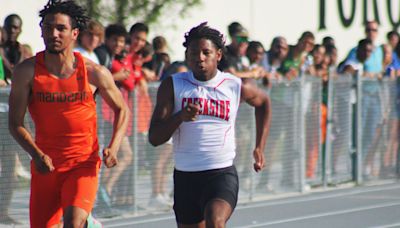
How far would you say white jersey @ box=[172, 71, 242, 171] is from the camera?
Answer: 7.58m

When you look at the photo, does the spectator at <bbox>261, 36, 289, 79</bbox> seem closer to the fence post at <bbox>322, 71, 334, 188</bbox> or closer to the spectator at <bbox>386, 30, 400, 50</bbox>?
the fence post at <bbox>322, 71, 334, 188</bbox>

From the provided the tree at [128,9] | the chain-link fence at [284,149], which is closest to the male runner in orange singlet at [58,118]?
the chain-link fence at [284,149]

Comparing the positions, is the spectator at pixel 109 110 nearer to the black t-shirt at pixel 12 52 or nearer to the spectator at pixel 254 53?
the black t-shirt at pixel 12 52

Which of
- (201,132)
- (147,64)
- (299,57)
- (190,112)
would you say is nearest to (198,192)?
(201,132)

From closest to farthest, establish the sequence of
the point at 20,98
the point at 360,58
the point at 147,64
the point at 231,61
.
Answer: the point at 20,98 < the point at 231,61 < the point at 147,64 < the point at 360,58

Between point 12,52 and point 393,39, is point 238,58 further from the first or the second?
point 393,39

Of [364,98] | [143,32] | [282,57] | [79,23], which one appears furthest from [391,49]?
[79,23]

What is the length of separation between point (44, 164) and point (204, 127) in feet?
3.77

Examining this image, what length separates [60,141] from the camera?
7402 millimetres

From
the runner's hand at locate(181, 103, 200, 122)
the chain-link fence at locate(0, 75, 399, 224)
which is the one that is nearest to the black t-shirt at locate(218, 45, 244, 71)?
the chain-link fence at locate(0, 75, 399, 224)

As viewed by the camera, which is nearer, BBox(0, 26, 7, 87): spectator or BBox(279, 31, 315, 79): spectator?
BBox(0, 26, 7, 87): spectator

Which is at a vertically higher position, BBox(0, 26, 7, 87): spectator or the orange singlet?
BBox(0, 26, 7, 87): spectator

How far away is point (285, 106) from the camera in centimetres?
1410

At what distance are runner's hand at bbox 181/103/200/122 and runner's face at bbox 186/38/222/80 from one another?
0.58 m
